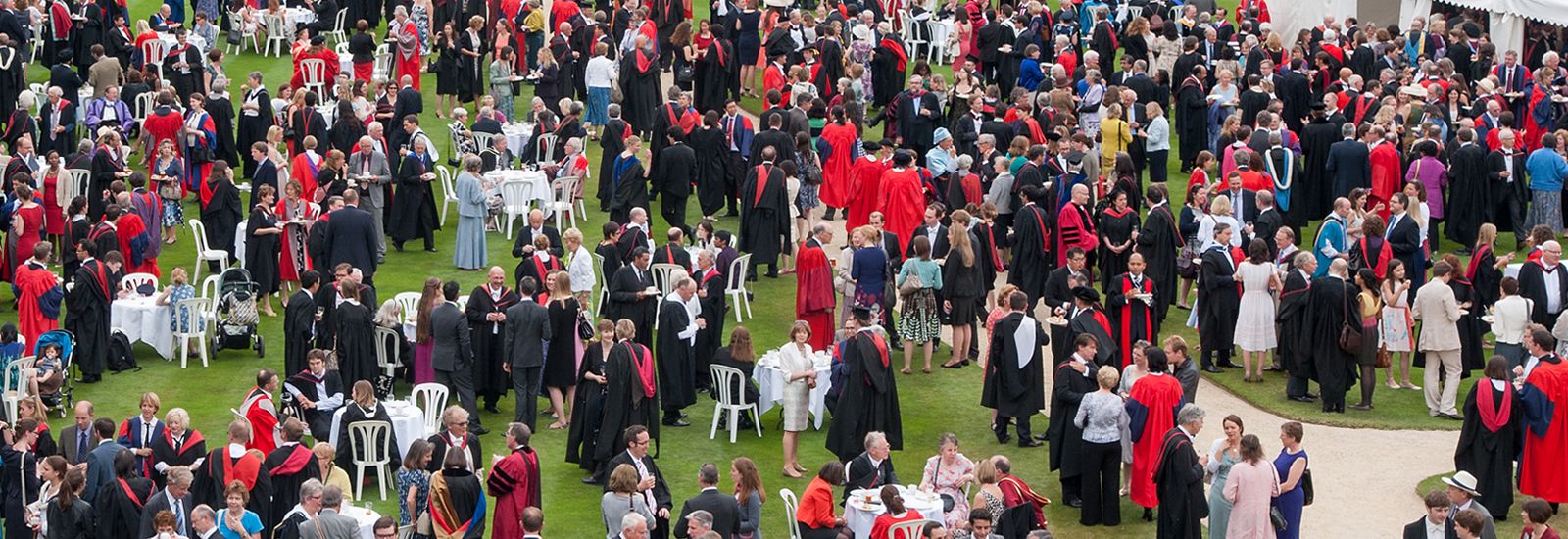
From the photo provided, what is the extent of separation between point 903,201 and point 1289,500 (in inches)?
309

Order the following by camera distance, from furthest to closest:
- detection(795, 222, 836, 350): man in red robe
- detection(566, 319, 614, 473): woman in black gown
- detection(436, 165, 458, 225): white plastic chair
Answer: detection(436, 165, 458, 225): white plastic chair < detection(795, 222, 836, 350): man in red robe < detection(566, 319, 614, 473): woman in black gown

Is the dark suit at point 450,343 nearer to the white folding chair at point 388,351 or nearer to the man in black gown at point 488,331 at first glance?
the man in black gown at point 488,331

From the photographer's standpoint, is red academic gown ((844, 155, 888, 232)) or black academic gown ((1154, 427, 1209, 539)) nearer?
black academic gown ((1154, 427, 1209, 539))

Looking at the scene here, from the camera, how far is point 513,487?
15.1 m

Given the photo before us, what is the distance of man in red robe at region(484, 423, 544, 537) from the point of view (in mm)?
15125

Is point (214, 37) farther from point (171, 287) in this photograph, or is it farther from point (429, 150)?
point (171, 287)

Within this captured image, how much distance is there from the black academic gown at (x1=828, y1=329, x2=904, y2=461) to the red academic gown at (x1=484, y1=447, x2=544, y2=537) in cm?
305

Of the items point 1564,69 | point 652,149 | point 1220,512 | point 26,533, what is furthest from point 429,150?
point 1564,69

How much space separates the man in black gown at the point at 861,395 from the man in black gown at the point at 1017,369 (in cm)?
96

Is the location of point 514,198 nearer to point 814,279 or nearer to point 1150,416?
point 814,279

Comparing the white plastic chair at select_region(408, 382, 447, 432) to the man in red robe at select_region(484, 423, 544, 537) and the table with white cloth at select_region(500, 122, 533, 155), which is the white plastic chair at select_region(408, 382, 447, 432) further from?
the table with white cloth at select_region(500, 122, 533, 155)

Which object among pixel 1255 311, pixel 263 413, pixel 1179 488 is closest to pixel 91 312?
pixel 263 413

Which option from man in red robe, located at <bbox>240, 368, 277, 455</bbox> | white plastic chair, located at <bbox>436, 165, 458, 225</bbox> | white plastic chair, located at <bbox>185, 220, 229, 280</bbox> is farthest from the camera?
white plastic chair, located at <bbox>436, 165, 458, 225</bbox>

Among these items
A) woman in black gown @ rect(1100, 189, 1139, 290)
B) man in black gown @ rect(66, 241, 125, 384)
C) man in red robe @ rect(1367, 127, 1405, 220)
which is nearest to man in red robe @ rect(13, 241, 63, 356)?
man in black gown @ rect(66, 241, 125, 384)
